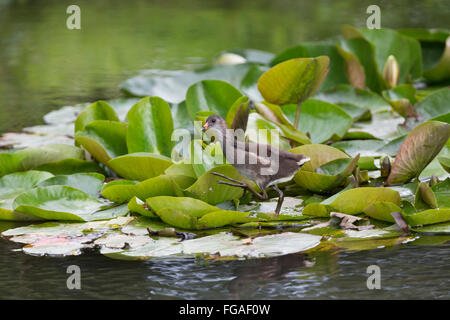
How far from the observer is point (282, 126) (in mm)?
2777

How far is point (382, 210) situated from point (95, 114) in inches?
60.3

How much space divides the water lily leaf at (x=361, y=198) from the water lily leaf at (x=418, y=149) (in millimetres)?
244

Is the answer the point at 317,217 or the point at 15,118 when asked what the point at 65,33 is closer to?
the point at 15,118

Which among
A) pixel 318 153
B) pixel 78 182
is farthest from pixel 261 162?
pixel 78 182

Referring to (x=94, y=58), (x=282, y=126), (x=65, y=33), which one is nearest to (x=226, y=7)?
(x=65, y=33)

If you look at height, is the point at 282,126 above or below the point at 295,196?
above

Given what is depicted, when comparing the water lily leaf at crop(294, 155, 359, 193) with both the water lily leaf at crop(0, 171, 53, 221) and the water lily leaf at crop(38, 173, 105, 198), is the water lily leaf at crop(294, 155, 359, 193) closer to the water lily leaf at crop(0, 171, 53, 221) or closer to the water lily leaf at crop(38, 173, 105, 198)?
the water lily leaf at crop(38, 173, 105, 198)

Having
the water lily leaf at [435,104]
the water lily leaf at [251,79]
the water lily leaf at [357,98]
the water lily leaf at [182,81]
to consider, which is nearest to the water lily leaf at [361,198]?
the water lily leaf at [435,104]

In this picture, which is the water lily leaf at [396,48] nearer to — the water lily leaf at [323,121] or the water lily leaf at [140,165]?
the water lily leaf at [323,121]

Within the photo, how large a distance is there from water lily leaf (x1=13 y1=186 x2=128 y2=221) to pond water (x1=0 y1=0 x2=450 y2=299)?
13 cm

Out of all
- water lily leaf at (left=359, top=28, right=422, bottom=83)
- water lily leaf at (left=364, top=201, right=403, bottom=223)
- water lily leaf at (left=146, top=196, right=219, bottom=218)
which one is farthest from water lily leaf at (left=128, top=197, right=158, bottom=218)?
water lily leaf at (left=359, top=28, right=422, bottom=83)

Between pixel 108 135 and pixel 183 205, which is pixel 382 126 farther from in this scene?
pixel 183 205

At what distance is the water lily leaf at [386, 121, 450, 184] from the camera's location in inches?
95.2

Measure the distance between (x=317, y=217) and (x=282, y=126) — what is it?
0.53 m
